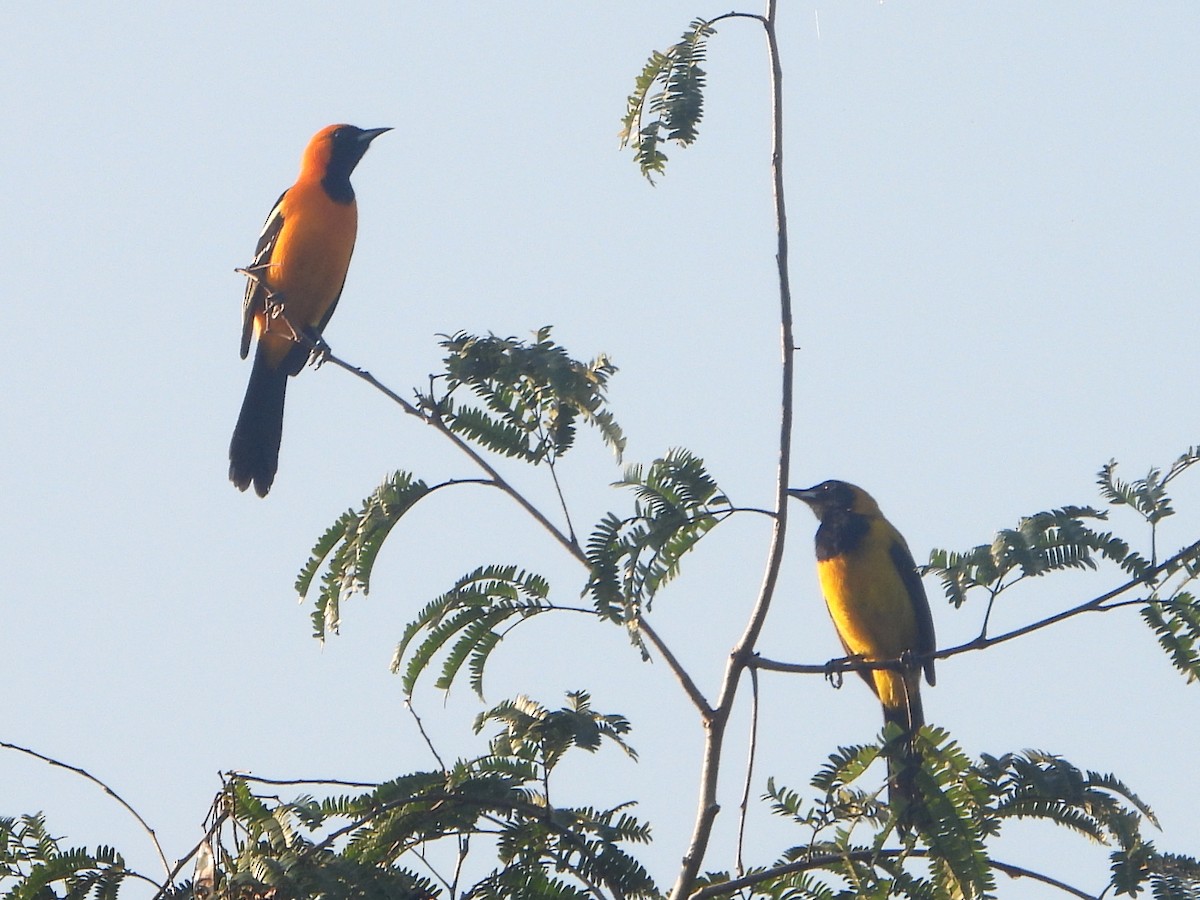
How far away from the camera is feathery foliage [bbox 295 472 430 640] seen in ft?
11.3

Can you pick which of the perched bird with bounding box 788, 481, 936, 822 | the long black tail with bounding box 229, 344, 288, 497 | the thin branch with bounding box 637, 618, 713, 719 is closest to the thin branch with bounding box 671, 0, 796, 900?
the thin branch with bounding box 637, 618, 713, 719

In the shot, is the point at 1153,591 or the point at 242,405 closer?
the point at 1153,591

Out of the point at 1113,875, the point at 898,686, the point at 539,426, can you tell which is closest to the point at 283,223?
the point at 898,686

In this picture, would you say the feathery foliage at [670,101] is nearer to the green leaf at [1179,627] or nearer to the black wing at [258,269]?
the green leaf at [1179,627]

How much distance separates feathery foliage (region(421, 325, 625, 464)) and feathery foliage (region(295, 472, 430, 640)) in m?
0.20

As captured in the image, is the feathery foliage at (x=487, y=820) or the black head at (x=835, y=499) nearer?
the feathery foliage at (x=487, y=820)

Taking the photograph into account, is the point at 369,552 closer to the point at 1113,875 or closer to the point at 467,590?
the point at 467,590

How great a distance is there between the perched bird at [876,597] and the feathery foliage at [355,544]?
8.63 ft

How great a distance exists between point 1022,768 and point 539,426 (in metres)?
1.30

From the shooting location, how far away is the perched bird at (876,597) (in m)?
5.72

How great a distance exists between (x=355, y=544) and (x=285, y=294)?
3736mm

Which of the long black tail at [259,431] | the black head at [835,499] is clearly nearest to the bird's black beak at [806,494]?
the black head at [835,499]

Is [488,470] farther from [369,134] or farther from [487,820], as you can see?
[369,134]

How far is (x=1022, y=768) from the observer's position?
10.1 feet
